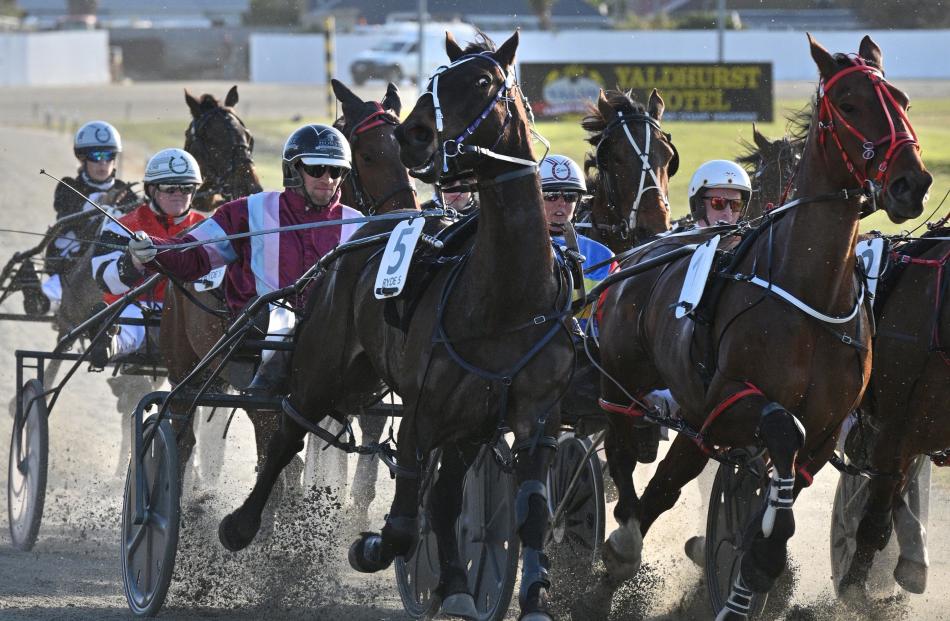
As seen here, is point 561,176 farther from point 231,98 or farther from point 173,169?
point 231,98

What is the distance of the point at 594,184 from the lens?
7.45 m

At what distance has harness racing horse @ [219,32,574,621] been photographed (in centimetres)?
471

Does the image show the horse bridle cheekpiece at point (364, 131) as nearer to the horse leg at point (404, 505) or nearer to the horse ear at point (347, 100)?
the horse ear at point (347, 100)

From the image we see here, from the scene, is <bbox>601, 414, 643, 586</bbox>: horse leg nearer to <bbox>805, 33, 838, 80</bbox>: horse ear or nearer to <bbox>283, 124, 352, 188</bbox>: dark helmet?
<bbox>283, 124, 352, 188</bbox>: dark helmet

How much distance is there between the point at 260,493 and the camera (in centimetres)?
600

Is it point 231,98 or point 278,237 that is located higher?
point 231,98

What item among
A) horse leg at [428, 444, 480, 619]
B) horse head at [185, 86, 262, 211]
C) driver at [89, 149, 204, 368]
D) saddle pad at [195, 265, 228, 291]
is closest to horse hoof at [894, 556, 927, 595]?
horse leg at [428, 444, 480, 619]

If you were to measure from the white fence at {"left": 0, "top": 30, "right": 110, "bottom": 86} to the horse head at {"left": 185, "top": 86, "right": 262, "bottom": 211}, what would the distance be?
36849 mm

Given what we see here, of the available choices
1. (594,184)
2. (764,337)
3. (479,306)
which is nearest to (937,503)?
(594,184)

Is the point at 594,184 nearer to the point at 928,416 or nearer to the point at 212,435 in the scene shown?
the point at 928,416

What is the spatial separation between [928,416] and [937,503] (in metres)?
3.17

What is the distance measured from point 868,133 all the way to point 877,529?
1874 mm

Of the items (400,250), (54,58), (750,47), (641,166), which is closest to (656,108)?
(641,166)

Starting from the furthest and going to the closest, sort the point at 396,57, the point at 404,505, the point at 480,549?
the point at 396,57
the point at 480,549
the point at 404,505
